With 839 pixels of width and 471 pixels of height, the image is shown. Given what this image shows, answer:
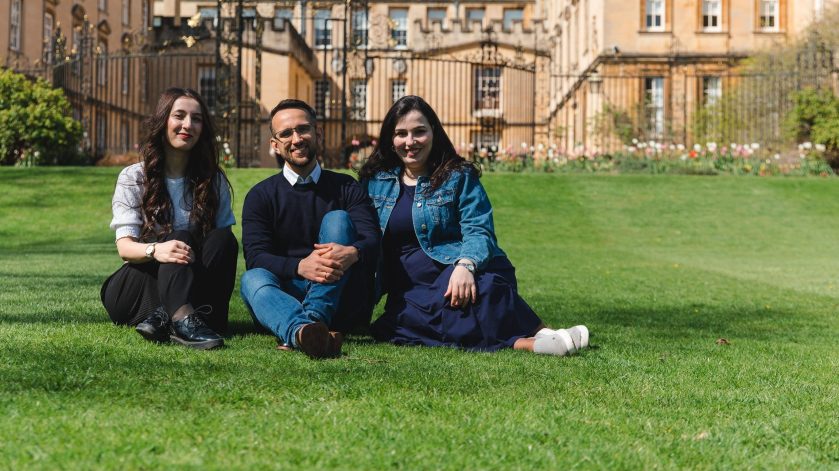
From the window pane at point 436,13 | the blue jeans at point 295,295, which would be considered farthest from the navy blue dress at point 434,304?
the window pane at point 436,13

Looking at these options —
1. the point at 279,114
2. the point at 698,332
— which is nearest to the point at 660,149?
the point at 698,332

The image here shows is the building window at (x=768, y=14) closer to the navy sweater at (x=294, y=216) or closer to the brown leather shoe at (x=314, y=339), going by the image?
the navy sweater at (x=294, y=216)

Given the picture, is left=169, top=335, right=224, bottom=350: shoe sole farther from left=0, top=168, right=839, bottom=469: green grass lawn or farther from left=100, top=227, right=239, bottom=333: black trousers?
left=100, top=227, right=239, bottom=333: black trousers

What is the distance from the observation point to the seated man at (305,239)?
4.52m

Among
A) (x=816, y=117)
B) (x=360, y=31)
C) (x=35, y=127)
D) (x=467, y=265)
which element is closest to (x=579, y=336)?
(x=467, y=265)

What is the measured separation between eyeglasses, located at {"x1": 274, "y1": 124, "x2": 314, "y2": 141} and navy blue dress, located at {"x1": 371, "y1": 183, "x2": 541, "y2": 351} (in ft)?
2.03

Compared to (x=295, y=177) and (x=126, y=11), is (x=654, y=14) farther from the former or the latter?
(x=295, y=177)

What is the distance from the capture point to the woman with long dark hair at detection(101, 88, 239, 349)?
183 inches

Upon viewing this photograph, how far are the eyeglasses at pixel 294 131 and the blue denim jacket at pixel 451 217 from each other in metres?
0.59

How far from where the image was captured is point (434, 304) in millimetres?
4797

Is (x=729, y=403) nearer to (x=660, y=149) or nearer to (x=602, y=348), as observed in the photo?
(x=602, y=348)

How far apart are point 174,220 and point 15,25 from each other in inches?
1136

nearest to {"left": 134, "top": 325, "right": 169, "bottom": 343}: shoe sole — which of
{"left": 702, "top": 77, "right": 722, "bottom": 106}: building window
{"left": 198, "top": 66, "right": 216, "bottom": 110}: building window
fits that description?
{"left": 702, "top": 77, "right": 722, "bottom": 106}: building window

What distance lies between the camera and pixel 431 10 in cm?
5044
